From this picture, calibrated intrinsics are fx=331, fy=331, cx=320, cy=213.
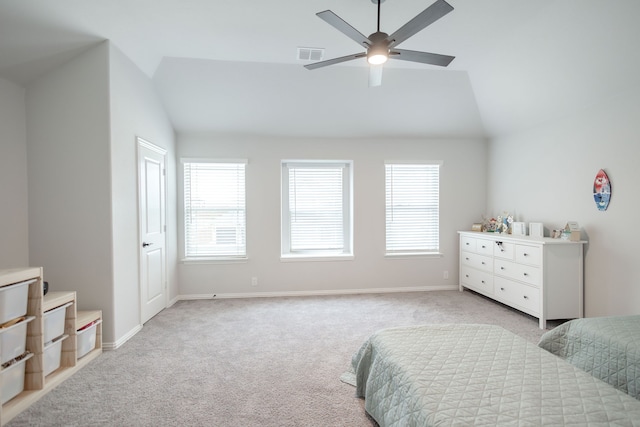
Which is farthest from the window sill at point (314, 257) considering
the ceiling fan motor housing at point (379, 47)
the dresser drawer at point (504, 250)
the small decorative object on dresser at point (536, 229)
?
the ceiling fan motor housing at point (379, 47)

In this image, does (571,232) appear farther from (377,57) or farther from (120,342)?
(120,342)

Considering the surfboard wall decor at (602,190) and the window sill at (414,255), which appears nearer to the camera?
the surfboard wall decor at (602,190)

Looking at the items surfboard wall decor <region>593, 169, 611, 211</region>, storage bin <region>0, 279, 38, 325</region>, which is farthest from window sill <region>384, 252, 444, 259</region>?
storage bin <region>0, 279, 38, 325</region>

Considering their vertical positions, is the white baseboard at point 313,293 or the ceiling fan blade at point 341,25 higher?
the ceiling fan blade at point 341,25

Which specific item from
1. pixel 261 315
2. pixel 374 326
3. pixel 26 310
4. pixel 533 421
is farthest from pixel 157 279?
pixel 533 421

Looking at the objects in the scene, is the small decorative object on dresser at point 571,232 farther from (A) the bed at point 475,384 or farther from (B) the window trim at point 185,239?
(B) the window trim at point 185,239

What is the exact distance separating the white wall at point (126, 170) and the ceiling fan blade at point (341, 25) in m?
2.23

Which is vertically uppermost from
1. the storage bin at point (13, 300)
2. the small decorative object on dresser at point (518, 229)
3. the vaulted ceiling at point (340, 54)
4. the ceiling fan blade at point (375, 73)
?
the vaulted ceiling at point (340, 54)

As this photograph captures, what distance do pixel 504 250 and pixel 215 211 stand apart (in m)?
3.99

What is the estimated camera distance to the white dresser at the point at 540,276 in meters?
3.58

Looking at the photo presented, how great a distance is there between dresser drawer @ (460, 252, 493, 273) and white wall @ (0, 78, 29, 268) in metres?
5.20

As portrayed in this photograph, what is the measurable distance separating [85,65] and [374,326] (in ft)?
12.6

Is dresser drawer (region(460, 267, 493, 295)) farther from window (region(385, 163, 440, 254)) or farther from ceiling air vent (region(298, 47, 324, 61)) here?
ceiling air vent (region(298, 47, 324, 61))

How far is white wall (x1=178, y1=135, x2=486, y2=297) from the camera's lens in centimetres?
489
